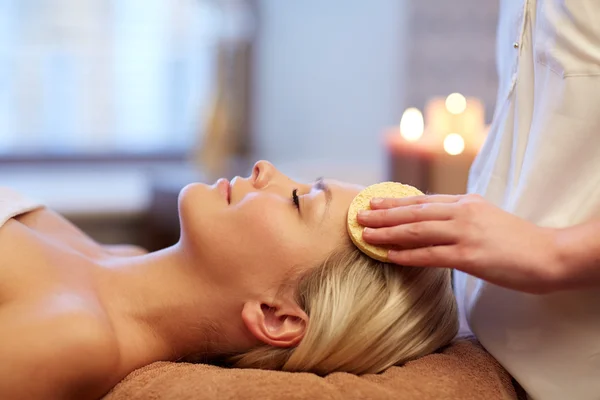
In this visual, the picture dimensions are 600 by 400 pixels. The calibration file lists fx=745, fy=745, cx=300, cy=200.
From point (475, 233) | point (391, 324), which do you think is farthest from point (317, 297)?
point (475, 233)

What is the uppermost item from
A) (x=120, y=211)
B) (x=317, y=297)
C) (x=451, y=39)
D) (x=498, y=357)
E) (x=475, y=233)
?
(x=451, y=39)

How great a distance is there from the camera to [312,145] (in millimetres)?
3818

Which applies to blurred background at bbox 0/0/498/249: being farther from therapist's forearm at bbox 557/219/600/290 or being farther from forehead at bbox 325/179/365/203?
therapist's forearm at bbox 557/219/600/290

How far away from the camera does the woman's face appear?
4.18 feet

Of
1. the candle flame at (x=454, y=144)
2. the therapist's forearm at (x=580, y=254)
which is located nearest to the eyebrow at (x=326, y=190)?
the therapist's forearm at (x=580, y=254)

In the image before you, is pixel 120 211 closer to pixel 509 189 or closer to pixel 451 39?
pixel 451 39

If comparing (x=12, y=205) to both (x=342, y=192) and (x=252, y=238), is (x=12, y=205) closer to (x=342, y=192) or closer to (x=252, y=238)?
(x=252, y=238)

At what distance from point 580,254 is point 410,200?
0.87 ft

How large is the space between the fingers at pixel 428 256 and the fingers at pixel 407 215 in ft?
0.15

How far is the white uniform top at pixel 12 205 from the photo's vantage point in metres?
1.41

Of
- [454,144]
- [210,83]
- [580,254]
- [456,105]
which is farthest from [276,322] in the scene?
[210,83]

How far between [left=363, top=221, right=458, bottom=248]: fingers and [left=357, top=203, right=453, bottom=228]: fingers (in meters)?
0.01

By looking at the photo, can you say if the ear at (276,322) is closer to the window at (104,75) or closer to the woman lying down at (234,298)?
the woman lying down at (234,298)

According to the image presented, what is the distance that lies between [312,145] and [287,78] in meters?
0.36
